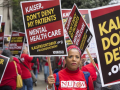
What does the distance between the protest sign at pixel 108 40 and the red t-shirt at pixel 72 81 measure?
19.3 inches

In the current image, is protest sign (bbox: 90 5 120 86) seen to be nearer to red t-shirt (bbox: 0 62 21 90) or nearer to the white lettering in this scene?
the white lettering

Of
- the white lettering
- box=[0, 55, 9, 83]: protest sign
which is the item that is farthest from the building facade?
the white lettering

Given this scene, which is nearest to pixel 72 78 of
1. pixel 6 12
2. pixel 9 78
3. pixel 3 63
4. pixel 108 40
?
pixel 108 40

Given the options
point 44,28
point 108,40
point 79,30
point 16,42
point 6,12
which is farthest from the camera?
point 6,12

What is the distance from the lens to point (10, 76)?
6023 mm

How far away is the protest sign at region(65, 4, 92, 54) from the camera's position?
16.4 feet

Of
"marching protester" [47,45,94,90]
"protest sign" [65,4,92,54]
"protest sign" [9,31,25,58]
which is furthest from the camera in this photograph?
"protest sign" [9,31,25,58]

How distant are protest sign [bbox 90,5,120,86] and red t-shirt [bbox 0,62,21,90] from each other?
3.30 metres

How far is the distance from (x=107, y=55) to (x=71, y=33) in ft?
7.42

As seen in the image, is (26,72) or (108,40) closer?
(108,40)

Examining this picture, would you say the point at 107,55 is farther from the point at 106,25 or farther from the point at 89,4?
the point at 89,4

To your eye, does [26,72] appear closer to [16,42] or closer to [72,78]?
[16,42]

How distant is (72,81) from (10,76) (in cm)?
277

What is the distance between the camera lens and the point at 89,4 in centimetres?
2052
